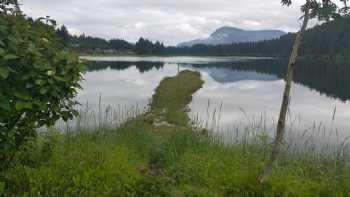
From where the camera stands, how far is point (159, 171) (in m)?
7.21

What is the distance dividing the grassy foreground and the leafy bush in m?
0.89

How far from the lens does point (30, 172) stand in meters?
5.75

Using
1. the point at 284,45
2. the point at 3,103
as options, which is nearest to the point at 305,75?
the point at 3,103

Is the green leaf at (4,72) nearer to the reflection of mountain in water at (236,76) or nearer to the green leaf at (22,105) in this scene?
the green leaf at (22,105)

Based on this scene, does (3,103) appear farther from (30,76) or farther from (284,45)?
(284,45)

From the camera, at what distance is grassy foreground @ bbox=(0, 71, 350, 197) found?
5598mm

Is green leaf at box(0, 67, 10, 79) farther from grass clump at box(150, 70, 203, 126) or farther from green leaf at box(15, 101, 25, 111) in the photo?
grass clump at box(150, 70, 203, 126)

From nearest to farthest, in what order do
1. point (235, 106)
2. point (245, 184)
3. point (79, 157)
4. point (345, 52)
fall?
point (245, 184)
point (79, 157)
point (235, 106)
point (345, 52)

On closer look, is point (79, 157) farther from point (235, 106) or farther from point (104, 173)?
point (235, 106)

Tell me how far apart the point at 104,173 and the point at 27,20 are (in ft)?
8.80

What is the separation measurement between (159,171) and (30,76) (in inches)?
140


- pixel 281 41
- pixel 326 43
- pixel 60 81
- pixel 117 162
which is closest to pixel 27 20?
pixel 60 81

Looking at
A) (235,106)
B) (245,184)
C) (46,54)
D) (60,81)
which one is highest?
(46,54)

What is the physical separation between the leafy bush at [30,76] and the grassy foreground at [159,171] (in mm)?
893
